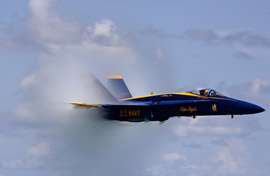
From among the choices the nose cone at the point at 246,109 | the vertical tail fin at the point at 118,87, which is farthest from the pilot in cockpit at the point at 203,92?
the vertical tail fin at the point at 118,87

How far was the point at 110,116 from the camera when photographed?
68.7 m

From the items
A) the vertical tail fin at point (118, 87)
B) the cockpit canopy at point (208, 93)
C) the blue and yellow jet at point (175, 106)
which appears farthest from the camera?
the vertical tail fin at point (118, 87)

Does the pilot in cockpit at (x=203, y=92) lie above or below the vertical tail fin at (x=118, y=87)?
below

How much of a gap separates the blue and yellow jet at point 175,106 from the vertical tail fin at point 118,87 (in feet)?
10.6

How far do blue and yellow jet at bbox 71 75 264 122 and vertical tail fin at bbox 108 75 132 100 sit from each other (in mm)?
3241

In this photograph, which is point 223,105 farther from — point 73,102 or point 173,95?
point 73,102

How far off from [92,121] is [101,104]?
204 centimetres

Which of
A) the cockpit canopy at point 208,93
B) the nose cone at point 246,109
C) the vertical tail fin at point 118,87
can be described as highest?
the vertical tail fin at point 118,87

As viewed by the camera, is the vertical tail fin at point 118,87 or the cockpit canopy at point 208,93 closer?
the cockpit canopy at point 208,93

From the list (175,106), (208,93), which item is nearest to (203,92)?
(208,93)

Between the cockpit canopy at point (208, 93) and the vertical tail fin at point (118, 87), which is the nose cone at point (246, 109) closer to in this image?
the cockpit canopy at point (208, 93)

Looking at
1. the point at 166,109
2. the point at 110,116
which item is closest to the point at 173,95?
the point at 166,109

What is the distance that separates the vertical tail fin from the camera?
7212 cm

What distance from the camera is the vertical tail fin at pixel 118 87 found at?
72125 millimetres
